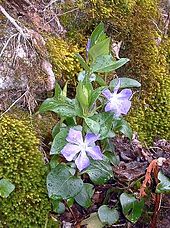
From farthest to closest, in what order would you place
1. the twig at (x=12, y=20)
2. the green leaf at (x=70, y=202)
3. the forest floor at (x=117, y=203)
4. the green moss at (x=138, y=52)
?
the green moss at (x=138, y=52) < the twig at (x=12, y=20) < the forest floor at (x=117, y=203) < the green leaf at (x=70, y=202)

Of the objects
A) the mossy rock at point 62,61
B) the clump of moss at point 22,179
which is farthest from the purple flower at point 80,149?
the mossy rock at point 62,61

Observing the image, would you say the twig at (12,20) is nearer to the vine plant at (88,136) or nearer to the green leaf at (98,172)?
the vine plant at (88,136)

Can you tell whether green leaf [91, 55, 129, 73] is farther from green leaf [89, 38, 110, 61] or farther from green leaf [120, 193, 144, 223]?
green leaf [120, 193, 144, 223]

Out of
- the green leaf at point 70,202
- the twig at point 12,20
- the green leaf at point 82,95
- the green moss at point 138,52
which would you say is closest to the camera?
the green leaf at point 82,95

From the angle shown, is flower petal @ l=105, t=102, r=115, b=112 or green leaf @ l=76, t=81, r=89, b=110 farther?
flower petal @ l=105, t=102, r=115, b=112

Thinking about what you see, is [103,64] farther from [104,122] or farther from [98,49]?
[104,122]

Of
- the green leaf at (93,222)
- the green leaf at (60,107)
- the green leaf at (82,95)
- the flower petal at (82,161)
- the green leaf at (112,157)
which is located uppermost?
the green leaf at (82,95)

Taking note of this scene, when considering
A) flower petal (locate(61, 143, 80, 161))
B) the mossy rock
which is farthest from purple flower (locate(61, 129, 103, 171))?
the mossy rock
